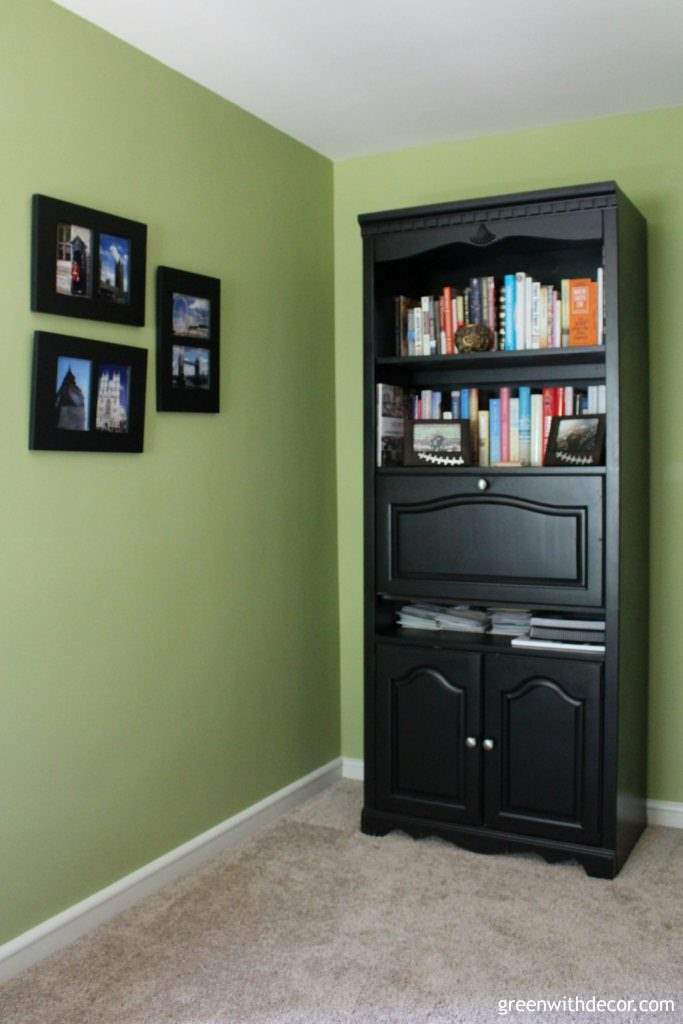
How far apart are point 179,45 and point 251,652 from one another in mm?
1900

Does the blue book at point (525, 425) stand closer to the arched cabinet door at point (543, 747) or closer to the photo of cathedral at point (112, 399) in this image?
the arched cabinet door at point (543, 747)

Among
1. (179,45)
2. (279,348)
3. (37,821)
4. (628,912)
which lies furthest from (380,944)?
(179,45)

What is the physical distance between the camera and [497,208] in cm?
327

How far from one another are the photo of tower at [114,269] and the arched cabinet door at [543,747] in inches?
63.2

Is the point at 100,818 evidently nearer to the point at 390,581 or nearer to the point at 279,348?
the point at 390,581

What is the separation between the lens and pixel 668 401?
3.56 meters

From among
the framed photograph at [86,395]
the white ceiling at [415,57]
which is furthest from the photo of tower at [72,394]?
the white ceiling at [415,57]

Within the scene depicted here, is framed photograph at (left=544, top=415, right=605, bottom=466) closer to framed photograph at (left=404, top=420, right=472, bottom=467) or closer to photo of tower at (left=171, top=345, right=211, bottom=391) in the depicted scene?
framed photograph at (left=404, top=420, right=472, bottom=467)

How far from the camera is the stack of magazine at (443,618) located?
3.54 metres

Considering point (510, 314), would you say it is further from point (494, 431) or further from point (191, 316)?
point (191, 316)

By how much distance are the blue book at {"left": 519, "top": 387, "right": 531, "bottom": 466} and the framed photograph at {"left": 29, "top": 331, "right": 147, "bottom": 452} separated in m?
1.24

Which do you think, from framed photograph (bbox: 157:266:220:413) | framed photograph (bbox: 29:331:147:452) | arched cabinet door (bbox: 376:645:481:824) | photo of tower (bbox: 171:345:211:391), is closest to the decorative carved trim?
framed photograph (bbox: 157:266:220:413)

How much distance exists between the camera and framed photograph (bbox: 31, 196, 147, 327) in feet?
8.57

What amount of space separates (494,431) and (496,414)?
6 cm
